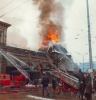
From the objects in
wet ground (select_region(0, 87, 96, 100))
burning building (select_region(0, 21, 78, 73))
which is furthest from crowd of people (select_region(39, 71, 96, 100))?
burning building (select_region(0, 21, 78, 73))

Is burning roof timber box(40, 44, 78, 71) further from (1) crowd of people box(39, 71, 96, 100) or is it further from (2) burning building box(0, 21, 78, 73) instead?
(1) crowd of people box(39, 71, 96, 100)

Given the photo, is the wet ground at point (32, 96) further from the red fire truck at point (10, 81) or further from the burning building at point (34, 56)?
the burning building at point (34, 56)

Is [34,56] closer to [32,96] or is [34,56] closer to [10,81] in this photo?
[10,81]

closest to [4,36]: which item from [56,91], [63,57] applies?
[63,57]

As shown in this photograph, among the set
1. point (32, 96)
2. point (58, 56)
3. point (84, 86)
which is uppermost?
point (58, 56)

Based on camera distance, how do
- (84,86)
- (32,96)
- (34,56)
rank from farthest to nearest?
(34,56) < (32,96) < (84,86)

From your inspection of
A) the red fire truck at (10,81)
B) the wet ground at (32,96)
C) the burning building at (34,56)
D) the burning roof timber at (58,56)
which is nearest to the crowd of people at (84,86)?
the wet ground at (32,96)

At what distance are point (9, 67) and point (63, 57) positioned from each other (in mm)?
22322

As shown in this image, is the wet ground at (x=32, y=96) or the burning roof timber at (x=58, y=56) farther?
the burning roof timber at (x=58, y=56)

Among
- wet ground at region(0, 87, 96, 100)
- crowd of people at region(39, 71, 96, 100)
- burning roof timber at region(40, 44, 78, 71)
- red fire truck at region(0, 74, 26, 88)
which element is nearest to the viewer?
crowd of people at region(39, 71, 96, 100)

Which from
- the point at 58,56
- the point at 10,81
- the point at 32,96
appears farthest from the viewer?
the point at 58,56

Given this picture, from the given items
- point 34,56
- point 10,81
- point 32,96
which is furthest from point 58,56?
point 32,96

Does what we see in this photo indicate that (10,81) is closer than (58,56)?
Yes

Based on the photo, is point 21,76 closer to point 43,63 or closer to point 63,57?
point 43,63
